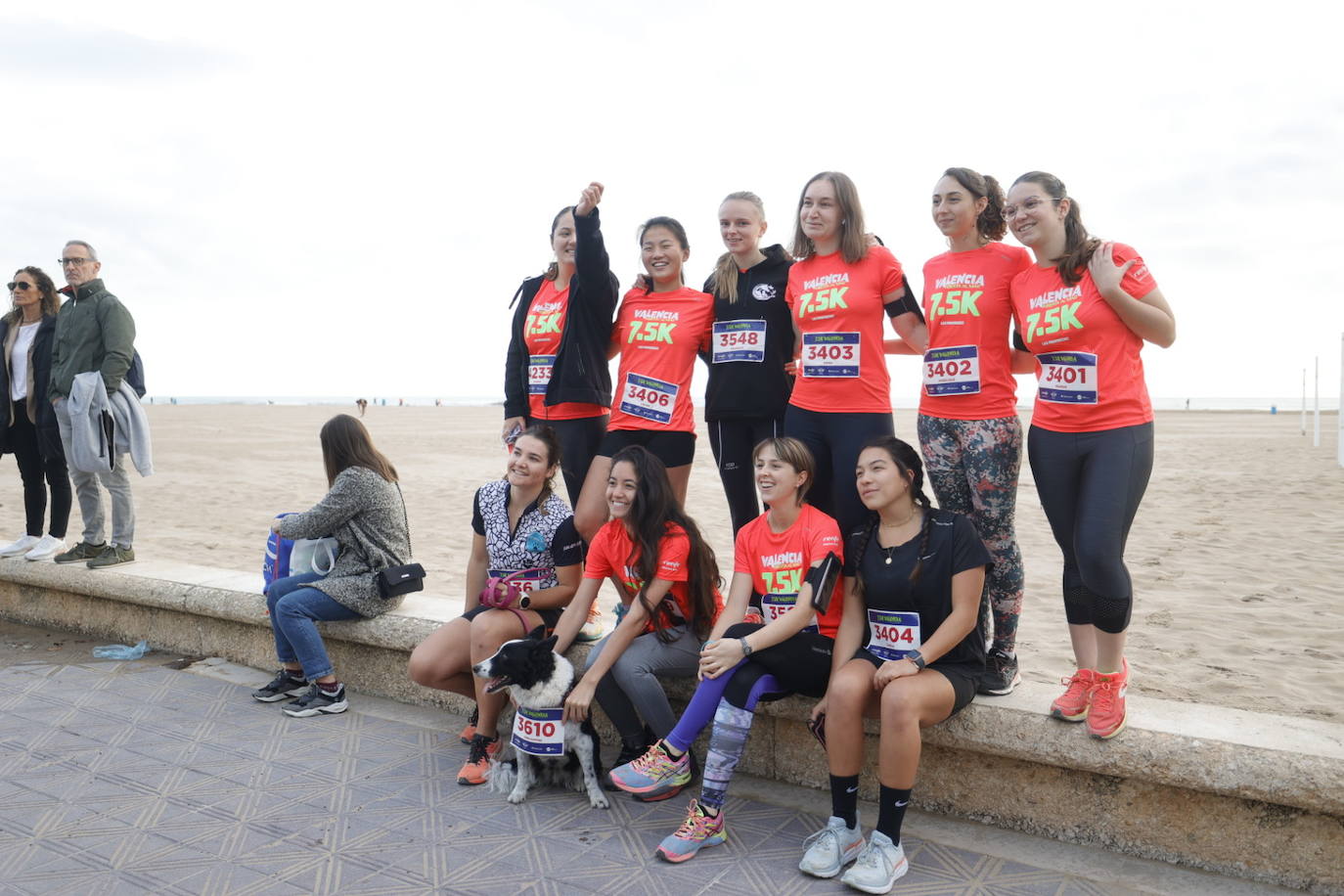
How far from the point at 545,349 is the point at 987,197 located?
79.9 inches

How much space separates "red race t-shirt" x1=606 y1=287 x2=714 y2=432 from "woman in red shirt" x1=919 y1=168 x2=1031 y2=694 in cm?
103

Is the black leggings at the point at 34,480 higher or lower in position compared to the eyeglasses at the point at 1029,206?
lower

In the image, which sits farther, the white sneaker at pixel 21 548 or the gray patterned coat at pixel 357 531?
the white sneaker at pixel 21 548

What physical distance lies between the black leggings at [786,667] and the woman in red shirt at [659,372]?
100 cm

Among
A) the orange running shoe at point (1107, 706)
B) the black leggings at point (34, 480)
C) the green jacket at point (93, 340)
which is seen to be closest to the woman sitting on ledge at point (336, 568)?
the green jacket at point (93, 340)

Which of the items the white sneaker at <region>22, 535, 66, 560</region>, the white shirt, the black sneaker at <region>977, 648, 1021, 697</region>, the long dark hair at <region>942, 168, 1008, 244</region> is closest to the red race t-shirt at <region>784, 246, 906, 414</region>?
the long dark hair at <region>942, 168, 1008, 244</region>

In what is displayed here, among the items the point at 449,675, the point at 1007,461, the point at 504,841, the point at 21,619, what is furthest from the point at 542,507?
the point at 21,619

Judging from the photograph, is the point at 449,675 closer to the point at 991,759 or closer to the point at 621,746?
the point at 621,746

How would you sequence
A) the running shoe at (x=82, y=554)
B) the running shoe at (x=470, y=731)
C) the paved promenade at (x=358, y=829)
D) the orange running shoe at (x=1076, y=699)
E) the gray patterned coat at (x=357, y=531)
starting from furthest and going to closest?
1. the running shoe at (x=82, y=554)
2. the gray patterned coat at (x=357, y=531)
3. the running shoe at (x=470, y=731)
4. the orange running shoe at (x=1076, y=699)
5. the paved promenade at (x=358, y=829)

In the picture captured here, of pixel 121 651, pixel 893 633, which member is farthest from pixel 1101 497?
pixel 121 651

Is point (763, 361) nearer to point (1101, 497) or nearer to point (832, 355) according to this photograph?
point (832, 355)

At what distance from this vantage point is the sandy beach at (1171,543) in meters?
4.62

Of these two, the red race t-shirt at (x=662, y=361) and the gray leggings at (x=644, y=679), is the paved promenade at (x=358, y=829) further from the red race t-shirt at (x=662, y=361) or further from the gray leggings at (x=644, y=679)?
the red race t-shirt at (x=662, y=361)

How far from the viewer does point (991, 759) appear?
A: 292 cm
